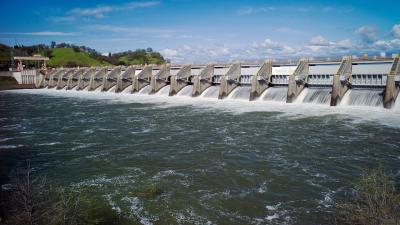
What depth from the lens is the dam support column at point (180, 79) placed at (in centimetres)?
4275

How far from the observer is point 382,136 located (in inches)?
760

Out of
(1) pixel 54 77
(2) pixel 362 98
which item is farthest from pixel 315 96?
(1) pixel 54 77

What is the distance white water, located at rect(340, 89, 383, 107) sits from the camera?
88.2ft

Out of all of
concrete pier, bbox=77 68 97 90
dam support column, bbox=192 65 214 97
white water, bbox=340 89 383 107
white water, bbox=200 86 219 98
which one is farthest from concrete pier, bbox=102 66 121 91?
white water, bbox=340 89 383 107

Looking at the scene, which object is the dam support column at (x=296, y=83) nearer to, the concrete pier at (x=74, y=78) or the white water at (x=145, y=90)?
the white water at (x=145, y=90)

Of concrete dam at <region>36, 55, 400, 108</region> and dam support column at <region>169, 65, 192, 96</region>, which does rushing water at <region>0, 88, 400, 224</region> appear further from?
dam support column at <region>169, 65, 192, 96</region>

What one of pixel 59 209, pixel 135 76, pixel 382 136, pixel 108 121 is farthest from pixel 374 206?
pixel 135 76

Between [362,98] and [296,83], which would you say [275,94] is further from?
[362,98]

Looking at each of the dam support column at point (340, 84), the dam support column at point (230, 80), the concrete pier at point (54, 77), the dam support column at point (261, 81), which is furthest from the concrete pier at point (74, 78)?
the dam support column at point (340, 84)

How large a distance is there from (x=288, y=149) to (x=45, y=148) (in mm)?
12372

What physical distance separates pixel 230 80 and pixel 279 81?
5137 mm

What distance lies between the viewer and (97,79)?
57531 millimetres

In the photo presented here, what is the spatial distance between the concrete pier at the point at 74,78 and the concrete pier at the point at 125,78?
14.2m

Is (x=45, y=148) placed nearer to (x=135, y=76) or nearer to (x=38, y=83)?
A: (x=135, y=76)
